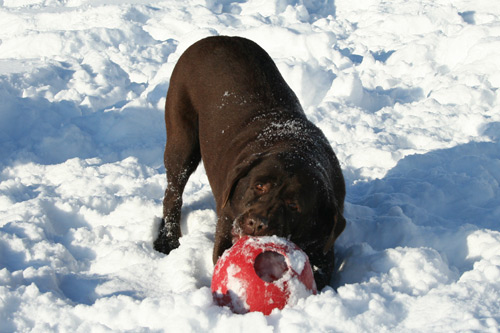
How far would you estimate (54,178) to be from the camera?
5523mm

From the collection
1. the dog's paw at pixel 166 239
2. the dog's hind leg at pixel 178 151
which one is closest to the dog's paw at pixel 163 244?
the dog's paw at pixel 166 239

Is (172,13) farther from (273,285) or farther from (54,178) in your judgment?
(273,285)

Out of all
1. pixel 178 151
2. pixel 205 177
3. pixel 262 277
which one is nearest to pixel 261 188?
pixel 262 277

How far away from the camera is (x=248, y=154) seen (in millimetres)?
3828

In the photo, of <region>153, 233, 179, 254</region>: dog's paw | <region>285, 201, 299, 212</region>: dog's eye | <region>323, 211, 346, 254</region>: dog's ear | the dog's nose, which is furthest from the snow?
<region>285, 201, 299, 212</region>: dog's eye

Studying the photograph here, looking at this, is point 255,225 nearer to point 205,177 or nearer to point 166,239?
point 166,239

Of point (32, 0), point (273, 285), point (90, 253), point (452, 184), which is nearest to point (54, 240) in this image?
point (90, 253)

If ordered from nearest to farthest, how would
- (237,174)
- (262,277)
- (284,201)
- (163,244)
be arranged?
(262,277), (284,201), (237,174), (163,244)

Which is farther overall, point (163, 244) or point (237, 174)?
point (163, 244)

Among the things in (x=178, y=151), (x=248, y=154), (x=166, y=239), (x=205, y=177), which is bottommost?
(x=205, y=177)

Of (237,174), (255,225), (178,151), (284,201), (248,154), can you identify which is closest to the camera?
(255,225)

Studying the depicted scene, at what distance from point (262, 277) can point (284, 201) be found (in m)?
0.51

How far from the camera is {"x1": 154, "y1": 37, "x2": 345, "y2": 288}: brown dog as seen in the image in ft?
10.4

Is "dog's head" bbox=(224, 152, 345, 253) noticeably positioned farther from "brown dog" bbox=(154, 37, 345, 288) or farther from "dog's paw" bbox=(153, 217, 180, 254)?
"dog's paw" bbox=(153, 217, 180, 254)
